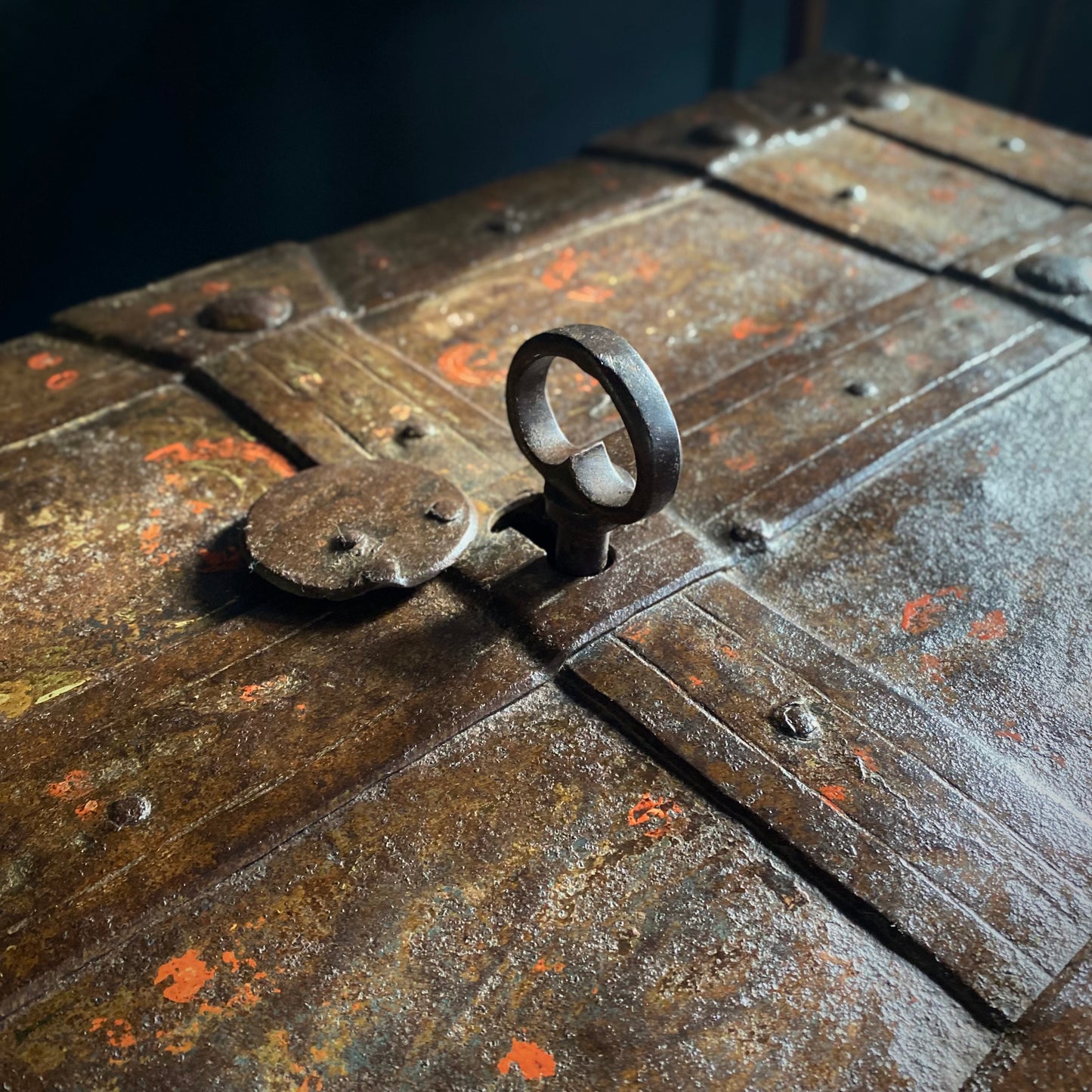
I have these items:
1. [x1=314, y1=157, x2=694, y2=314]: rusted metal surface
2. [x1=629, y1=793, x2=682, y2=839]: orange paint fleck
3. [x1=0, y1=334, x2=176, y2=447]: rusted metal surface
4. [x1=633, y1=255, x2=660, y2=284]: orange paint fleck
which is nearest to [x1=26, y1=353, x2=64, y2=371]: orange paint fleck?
[x1=0, y1=334, x2=176, y2=447]: rusted metal surface

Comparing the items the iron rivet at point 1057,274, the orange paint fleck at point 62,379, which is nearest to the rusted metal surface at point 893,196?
the iron rivet at point 1057,274

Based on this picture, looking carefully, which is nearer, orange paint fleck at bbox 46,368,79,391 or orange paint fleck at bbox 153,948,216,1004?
orange paint fleck at bbox 153,948,216,1004

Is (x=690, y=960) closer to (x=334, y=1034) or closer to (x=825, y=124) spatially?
(x=334, y=1034)

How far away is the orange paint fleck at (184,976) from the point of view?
890 mm

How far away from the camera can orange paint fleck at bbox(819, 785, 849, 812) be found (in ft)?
3.35

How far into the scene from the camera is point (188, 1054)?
2.81 feet

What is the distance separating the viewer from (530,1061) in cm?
86

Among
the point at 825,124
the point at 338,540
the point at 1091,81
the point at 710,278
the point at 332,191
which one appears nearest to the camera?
the point at 338,540

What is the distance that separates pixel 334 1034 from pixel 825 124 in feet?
6.95

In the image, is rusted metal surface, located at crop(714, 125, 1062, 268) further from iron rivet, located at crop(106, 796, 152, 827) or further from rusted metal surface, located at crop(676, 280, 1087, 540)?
iron rivet, located at crop(106, 796, 152, 827)

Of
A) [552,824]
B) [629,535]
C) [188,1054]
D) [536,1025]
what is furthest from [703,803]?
[188,1054]

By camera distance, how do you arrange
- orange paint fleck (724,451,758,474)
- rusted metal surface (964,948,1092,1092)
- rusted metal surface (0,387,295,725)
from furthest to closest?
orange paint fleck (724,451,758,474) < rusted metal surface (0,387,295,725) < rusted metal surface (964,948,1092,1092)

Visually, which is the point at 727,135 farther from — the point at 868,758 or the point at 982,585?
the point at 868,758

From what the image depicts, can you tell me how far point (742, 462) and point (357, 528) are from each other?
52cm
